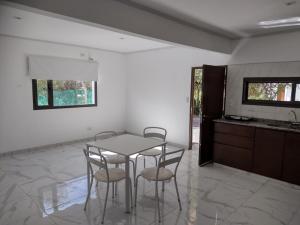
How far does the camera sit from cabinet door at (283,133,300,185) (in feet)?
10.8

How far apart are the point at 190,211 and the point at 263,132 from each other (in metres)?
1.83

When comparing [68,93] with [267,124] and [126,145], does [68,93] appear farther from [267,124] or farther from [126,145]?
[267,124]

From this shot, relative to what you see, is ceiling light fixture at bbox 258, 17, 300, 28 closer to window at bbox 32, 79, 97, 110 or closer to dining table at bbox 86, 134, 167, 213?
dining table at bbox 86, 134, 167, 213

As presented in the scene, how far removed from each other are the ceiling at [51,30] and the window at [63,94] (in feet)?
3.23

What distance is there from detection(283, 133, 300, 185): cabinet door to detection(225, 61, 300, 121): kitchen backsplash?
652mm

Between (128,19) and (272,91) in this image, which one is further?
(272,91)

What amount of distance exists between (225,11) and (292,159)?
236cm

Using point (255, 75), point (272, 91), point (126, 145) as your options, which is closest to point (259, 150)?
point (272, 91)

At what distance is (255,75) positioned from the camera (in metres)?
4.19

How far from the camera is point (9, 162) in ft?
13.8

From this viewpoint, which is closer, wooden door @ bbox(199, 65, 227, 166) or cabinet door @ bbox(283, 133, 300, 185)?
cabinet door @ bbox(283, 133, 300, 185)

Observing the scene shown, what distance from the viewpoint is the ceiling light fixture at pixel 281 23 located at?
311 centimetres

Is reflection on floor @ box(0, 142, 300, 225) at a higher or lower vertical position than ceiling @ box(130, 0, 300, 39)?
lower

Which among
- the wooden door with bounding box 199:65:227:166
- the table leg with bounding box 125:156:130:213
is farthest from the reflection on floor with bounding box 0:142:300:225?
the wooden door with bounding box 199:65:227:166
